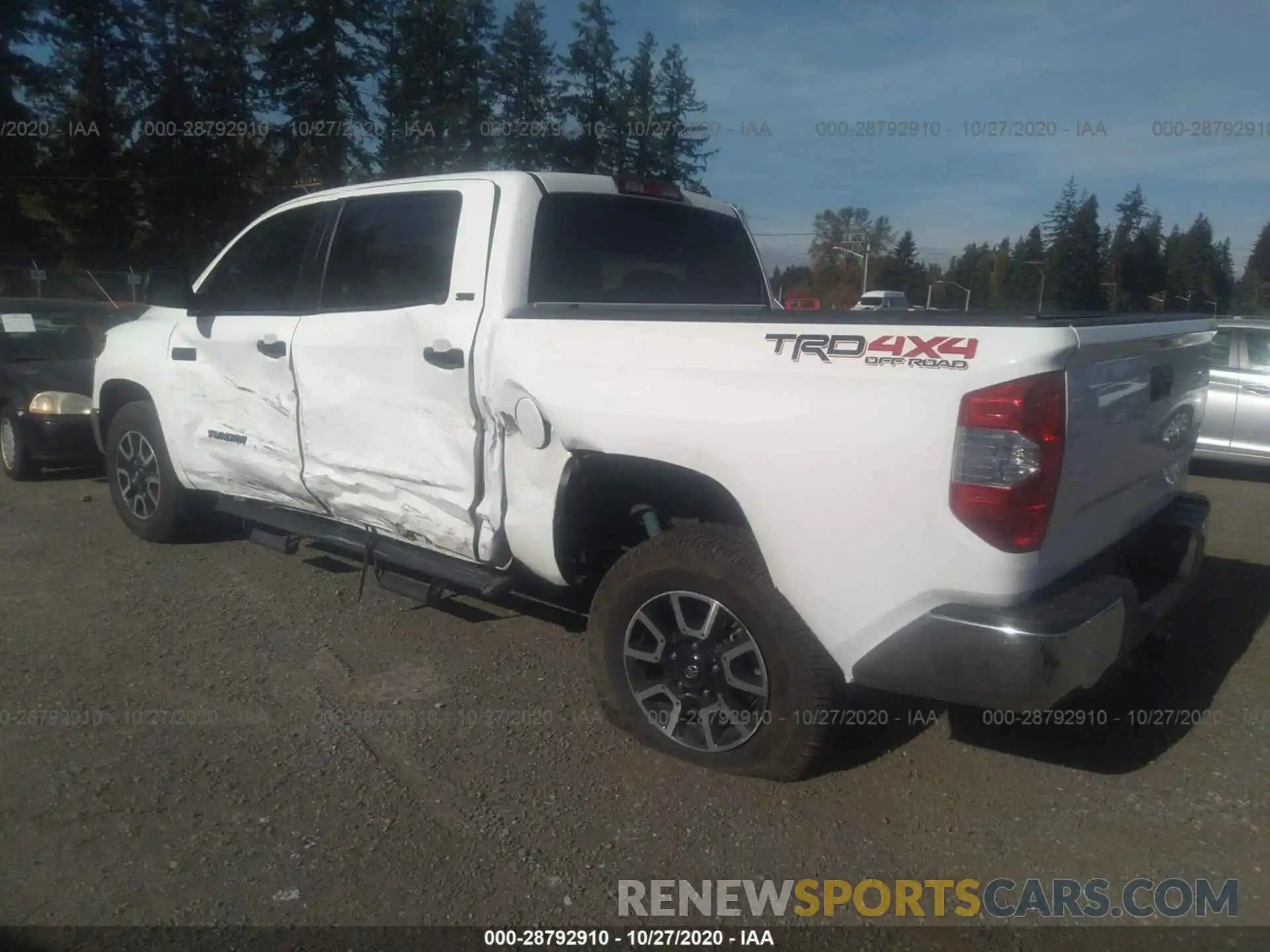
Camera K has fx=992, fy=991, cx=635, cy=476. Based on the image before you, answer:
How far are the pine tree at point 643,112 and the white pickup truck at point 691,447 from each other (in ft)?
75.9

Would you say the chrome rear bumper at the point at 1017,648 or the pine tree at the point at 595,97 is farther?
the pine tree at the point at 595,97

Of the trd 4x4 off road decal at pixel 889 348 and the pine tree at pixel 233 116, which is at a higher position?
the pine tree at pixel 233 116

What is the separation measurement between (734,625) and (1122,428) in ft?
4.47

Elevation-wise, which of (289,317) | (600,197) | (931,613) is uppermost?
(600,197)

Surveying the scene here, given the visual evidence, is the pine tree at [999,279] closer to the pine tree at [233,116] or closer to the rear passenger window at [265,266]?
the rear passenger window at [265,266]

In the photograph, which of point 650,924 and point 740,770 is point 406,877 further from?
point 740,770

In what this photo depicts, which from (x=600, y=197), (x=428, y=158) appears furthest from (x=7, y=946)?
(x=428, y=158)

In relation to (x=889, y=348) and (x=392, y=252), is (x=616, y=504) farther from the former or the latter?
(x=392, y=252)

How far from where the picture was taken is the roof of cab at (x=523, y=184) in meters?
4.00

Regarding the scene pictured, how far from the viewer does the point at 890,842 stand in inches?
120

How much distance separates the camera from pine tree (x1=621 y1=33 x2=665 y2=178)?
88.0 feet

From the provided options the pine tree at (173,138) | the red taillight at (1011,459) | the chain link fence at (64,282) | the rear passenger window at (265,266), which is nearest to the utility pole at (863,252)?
the pine tree at (173,138)

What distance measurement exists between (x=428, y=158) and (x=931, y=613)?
24.6 m

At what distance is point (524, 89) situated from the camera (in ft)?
86.7
